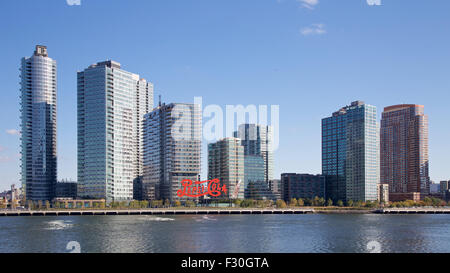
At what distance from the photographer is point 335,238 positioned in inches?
3804

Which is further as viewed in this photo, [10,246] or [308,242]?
[308,242]

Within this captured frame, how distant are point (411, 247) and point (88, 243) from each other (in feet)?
186
